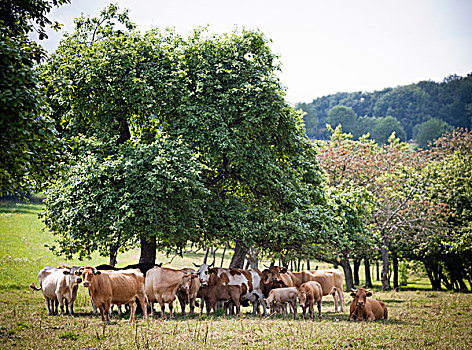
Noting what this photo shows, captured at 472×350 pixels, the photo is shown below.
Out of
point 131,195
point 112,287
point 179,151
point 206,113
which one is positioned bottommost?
point 112,287

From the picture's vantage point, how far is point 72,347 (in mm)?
9992

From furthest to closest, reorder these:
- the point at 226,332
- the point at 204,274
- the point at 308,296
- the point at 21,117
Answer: the point at 204,274 < the point at 308,296 < the point at 226,332 < the point at 21,117

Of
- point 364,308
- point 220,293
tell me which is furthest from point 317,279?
point 220,293

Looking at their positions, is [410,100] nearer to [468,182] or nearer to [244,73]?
[468,182]

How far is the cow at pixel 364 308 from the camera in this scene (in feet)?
53.5

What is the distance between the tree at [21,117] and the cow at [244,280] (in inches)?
361

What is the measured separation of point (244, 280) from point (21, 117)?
12.4 m

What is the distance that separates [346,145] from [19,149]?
109 feet

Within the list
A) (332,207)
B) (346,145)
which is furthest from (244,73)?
(346,145)

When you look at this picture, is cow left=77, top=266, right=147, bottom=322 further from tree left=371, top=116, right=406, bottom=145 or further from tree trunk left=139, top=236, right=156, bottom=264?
tree left=371, top=116, right=406, bottom=145

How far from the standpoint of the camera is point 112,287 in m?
14.6

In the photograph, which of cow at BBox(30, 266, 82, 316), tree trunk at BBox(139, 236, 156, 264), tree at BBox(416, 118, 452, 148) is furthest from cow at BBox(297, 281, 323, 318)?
tree at BBox(416, 118, 452, 148)

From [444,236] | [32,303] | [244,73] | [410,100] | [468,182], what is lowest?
[32,303]

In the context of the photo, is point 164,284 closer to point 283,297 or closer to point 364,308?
point 283,297
